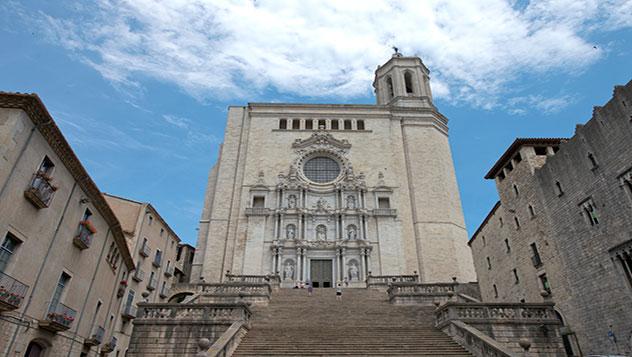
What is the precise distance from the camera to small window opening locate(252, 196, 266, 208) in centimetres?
3136

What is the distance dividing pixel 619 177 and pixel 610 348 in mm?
6799

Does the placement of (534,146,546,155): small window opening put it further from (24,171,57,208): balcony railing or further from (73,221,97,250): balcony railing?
(24,171,57,208): balcony railing

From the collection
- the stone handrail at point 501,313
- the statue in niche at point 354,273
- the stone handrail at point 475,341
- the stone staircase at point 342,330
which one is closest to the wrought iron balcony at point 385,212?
the statue in niche at point 354,273

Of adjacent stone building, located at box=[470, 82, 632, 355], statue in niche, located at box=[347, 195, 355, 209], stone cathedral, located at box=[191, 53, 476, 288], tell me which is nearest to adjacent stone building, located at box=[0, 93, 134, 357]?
stone cathedral, located at box=[191, 53, 476, 288]

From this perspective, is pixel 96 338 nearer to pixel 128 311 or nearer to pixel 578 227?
pixel 128 311

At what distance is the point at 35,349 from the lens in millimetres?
11883

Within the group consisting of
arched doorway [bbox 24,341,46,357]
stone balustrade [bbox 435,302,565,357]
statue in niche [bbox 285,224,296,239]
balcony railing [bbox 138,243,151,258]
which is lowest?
arched doorway [bbox 24,341,46,357]

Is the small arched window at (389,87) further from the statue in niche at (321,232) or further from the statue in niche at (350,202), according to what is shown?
the statue in niche at (321,232)

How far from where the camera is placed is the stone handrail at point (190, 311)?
39.1ft

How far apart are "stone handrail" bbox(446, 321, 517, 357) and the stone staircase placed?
0.25 meters

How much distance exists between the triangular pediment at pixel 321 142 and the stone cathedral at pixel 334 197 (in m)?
0.09

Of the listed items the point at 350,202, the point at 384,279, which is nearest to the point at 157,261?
the point at 350,202

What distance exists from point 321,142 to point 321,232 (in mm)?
9274

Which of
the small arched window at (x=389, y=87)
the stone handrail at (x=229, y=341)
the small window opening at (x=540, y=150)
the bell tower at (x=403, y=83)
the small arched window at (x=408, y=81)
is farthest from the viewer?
the small arched window at (x=389, y=87)
